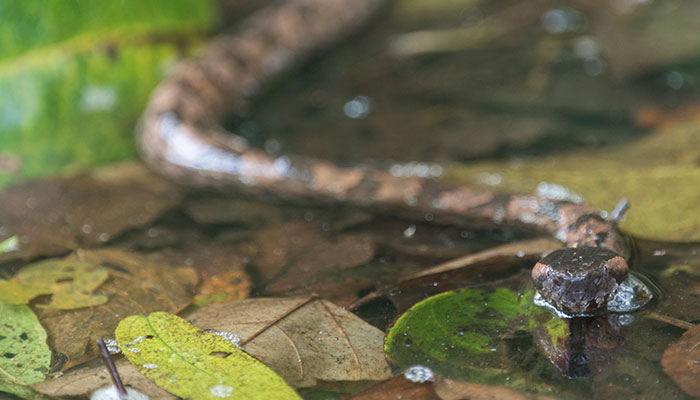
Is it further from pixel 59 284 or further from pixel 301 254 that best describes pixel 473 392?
pixel 59 284

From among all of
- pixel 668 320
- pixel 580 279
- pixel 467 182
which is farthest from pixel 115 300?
pixel 668 320

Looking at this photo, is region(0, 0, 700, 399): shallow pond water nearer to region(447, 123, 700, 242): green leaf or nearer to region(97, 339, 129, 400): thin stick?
region(447, 123, 700, 242): green leaf

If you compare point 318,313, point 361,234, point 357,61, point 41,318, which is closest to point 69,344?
point 41,318

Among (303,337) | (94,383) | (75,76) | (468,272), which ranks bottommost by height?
(468,272)

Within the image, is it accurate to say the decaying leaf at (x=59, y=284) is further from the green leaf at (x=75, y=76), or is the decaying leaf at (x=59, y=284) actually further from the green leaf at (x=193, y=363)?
the green leaf at (x=75, y=76)

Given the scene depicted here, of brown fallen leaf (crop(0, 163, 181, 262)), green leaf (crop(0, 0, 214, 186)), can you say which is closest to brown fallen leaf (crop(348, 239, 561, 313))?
brown fallen leaf (crop(0, 163, 181, 262))

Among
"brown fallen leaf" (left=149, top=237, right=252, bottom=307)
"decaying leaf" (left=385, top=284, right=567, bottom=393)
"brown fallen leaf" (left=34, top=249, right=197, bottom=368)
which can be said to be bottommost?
"decaying leaf" (left=385, top=284, right=567, bottom=393)

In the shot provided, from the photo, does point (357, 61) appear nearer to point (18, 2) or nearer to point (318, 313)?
point (18, 2)

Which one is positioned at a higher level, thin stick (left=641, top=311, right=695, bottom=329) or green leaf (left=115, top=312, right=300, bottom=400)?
green leaf (left=115, top=312, right=300, bottom=400)
